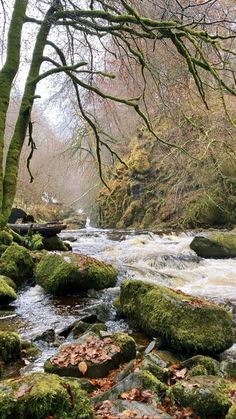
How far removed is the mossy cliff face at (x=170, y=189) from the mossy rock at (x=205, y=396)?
34.0 ft

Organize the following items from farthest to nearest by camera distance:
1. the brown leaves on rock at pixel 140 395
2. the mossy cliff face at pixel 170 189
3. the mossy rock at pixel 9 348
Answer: the mossy cliff face at pixel 170 189 < the mossy rock at pixel 9 348 < the brown leaves on rock at pixel 140 395

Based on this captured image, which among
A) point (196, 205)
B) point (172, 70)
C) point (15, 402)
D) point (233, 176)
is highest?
point (172, 70)

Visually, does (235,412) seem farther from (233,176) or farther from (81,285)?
(233,176)

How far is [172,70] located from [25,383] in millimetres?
7459

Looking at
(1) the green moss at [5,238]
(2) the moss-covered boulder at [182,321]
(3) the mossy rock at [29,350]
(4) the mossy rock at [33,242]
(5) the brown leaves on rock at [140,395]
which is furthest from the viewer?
(4) the mossy rock at [33,242]

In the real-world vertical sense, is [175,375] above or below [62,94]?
below

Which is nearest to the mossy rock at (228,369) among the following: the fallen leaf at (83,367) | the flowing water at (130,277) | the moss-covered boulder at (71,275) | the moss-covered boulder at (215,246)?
the fallen leaf at (83,367)

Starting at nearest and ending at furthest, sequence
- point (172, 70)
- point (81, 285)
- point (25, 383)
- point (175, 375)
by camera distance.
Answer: point (25, 383)
point (175, 375)
point (81, 285)
point (172, 70)

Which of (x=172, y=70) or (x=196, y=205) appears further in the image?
(x=196, y=205)

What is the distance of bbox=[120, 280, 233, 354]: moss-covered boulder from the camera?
4.75 metres

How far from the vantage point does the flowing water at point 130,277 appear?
5859 millimetres

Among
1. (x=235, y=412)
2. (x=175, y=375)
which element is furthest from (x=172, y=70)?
(x=235, y=412)

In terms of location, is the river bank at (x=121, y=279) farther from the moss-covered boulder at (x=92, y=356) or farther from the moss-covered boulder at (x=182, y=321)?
the moss-covered boulder at (x=92, y=356)

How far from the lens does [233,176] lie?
1747 centimetres
